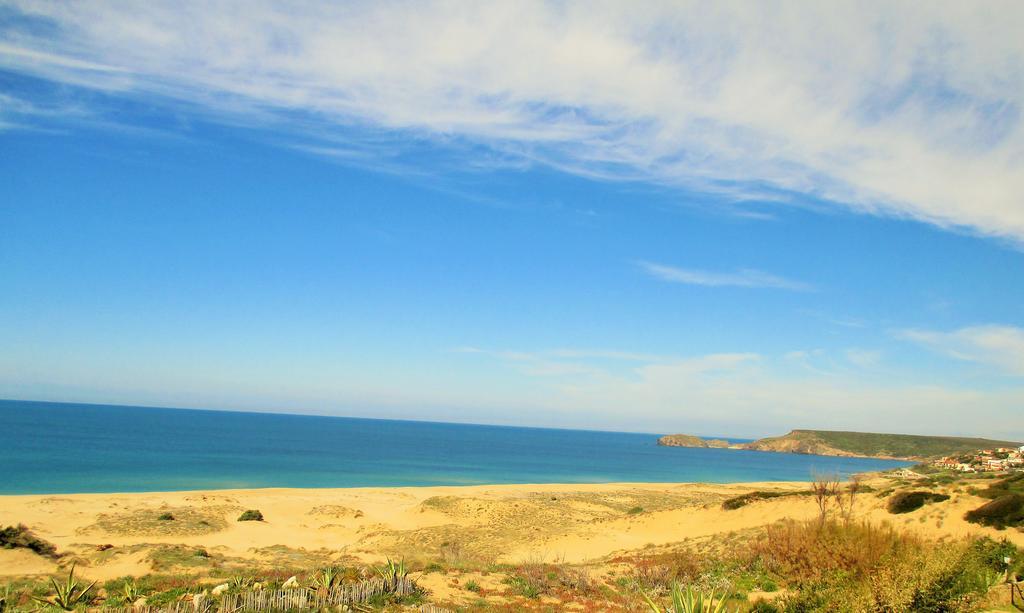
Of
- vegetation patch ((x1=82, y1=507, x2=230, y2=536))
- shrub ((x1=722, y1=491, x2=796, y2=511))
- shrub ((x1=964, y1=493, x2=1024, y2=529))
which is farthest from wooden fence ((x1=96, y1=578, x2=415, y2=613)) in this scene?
shrub ((x1=722, y1=491, x2=796, y2=511))

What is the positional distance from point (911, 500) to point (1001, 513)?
4279mm

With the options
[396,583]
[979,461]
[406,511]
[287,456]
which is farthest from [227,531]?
[979,461]

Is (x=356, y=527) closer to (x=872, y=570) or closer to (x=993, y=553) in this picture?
(x=872, y=570)

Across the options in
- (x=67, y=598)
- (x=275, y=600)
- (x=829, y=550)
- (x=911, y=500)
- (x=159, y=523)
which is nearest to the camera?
(x=275, y=600)

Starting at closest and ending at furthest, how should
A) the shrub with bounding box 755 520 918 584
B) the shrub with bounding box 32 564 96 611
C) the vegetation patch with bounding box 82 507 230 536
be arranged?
1. the shrub with bounding box 32 564 96 611
2. the shrub with bounding box 755 520 918 584
3. the vegetation patch with bounding box 82 507 230 536

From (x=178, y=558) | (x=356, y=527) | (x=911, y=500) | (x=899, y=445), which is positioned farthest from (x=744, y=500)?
(x=899, y=445)

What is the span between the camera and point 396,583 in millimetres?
15156

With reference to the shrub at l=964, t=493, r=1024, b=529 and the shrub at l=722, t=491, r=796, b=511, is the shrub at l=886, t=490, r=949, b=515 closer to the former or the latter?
the shrub at l=964, t=493, r=1024, b=529

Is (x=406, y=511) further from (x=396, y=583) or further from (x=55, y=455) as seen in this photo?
(x=55, y=455)

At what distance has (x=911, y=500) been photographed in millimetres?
26531

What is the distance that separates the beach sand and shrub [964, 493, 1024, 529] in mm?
481

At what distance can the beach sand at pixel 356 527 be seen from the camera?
896 inches

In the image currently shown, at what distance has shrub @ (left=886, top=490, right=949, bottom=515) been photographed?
85.6 feet

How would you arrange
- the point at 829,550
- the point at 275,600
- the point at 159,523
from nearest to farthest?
the point at 275,600 → the point at 829,550 → the point at 159,523
